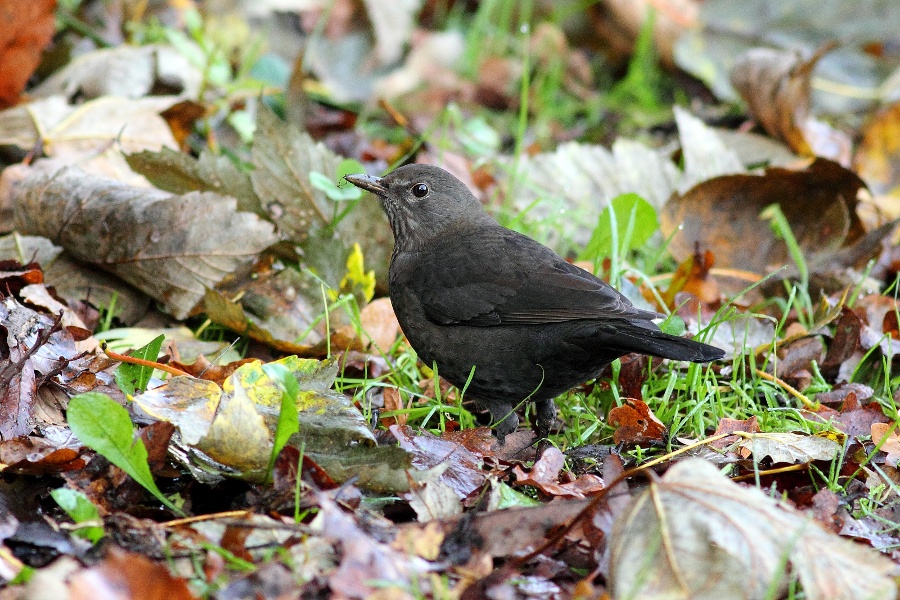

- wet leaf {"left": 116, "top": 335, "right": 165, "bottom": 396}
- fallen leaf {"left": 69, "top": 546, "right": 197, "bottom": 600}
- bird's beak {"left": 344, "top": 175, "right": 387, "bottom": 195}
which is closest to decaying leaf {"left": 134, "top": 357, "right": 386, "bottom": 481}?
wet leaf {"left": 116, "top": 335, "right": 165, "bottom": 396}

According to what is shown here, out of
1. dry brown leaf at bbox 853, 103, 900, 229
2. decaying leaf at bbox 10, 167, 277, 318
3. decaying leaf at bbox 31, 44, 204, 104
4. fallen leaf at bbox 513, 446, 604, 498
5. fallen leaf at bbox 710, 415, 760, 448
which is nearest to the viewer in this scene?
fallen leaf at bbox 513, 446, 604, 498

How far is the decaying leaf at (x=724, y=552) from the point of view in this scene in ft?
7.86

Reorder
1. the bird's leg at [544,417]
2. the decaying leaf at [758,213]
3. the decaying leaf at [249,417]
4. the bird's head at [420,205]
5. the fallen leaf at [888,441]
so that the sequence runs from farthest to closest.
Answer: the decaying leaf at [758,213], the bird's head at [420,205], the bird's leg at [544,417], the fallen leaf at [888,441], the decaying leaf at [249,417]

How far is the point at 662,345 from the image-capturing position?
340cm

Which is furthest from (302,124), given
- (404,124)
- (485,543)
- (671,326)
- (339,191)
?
(485,543)

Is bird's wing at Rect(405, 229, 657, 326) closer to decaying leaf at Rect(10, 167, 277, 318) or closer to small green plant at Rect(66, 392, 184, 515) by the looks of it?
decaying leaf at Rect(10, 167, 277, 318)

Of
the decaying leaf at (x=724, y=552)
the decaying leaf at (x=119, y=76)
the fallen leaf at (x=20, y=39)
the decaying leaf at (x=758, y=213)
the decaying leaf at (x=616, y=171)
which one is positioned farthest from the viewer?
the decaying leaf at (x=616, y=171)

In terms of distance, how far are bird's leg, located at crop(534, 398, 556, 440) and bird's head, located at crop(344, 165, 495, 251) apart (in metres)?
1.01

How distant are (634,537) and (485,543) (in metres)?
0.44

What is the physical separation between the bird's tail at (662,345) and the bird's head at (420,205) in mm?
1332

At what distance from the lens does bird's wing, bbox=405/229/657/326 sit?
386 centimetres

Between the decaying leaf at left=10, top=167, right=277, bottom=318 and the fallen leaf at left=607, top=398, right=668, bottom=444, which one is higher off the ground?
the decaying leaf at left=10, top=167, right=277, bottom=318

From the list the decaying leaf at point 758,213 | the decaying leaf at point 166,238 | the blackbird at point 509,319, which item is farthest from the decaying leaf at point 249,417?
the decaying leaf at point 758,213

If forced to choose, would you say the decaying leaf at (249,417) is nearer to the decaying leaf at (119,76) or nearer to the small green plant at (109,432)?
the small green plant at (109,432)
